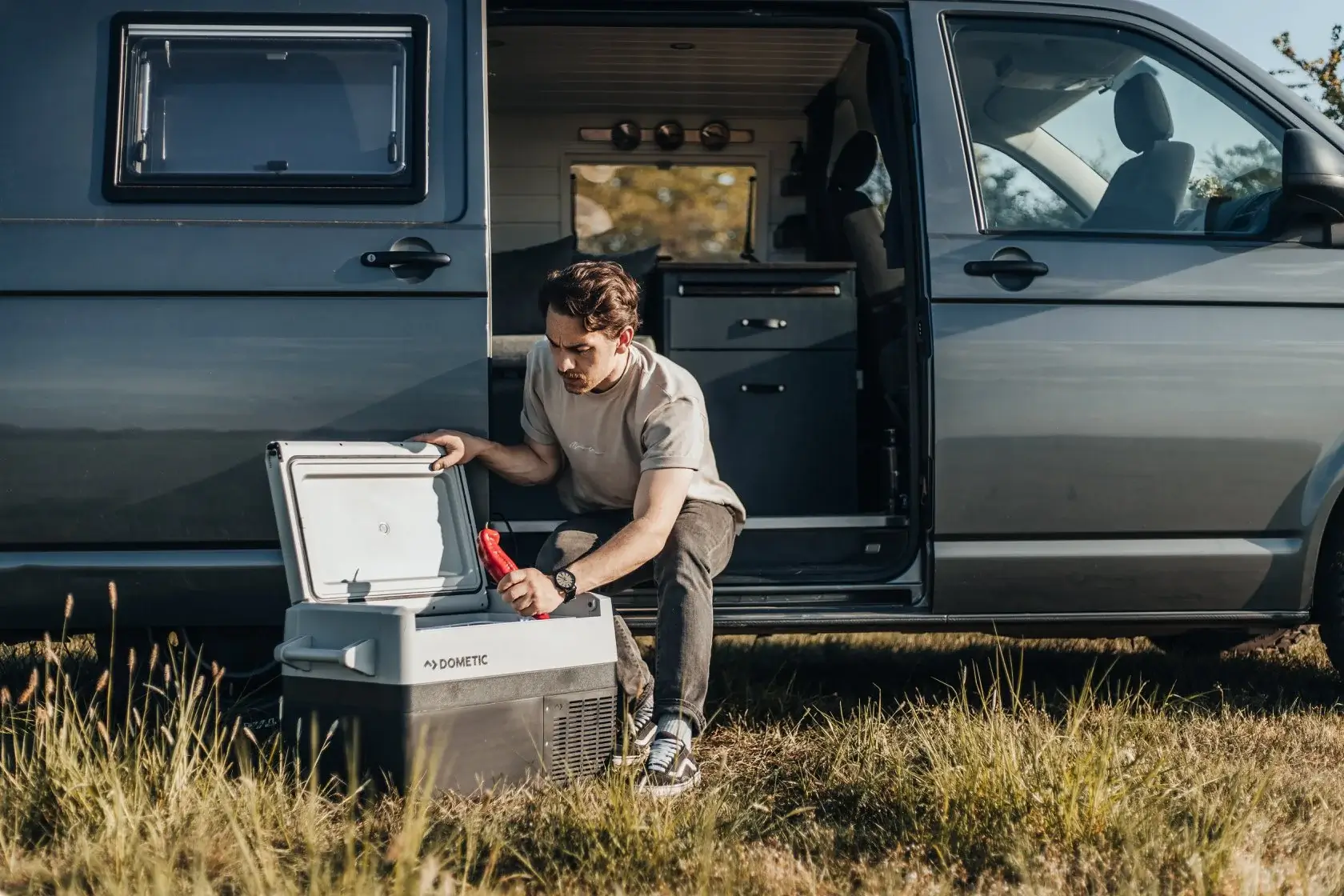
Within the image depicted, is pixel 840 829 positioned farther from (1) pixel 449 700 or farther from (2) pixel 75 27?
(2) pixel 75 27

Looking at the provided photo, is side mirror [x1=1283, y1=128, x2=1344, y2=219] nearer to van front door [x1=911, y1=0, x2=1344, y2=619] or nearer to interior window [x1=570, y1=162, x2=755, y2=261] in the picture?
van front door [x1=911, y1=0, x2=1344, y2=619]

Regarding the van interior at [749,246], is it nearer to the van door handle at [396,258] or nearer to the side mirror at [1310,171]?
the van door handle at [396,258]

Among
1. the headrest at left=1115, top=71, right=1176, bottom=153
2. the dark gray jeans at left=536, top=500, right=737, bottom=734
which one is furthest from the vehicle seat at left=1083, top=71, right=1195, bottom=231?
the dark gray jeans at left=536, top=500, right=737, bottom=734

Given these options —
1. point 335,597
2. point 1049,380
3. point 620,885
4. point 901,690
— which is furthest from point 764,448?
point 620,885

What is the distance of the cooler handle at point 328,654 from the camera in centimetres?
236

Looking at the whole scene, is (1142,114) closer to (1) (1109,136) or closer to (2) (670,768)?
(1) (1109,136)

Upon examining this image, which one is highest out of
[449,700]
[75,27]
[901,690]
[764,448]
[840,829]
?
[75,27]

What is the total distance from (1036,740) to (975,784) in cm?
23

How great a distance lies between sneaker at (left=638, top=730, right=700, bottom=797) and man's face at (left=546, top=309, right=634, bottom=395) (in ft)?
2.76

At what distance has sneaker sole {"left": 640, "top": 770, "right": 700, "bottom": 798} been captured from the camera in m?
2.45

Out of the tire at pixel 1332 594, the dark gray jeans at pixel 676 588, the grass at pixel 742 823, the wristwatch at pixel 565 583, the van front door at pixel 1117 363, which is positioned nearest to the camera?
the grass at pixel 742 823

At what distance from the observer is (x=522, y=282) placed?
4949 millimetres

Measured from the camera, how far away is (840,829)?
2311 mm

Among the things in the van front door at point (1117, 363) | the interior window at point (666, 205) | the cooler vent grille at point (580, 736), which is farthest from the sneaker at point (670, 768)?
the interior window at point (666, 205)
